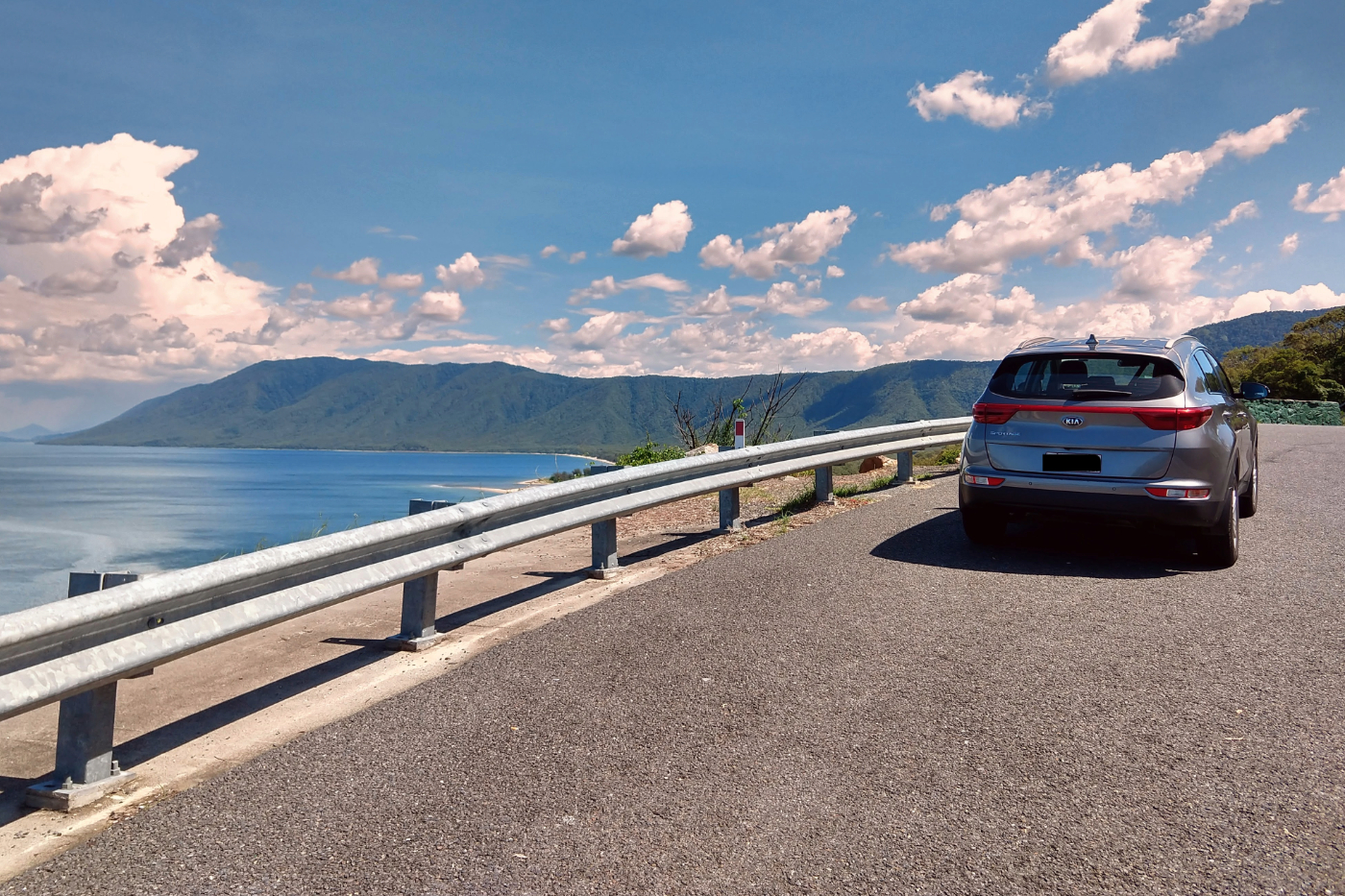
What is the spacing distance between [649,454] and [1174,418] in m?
11.0

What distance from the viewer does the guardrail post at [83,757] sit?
3.09 meters

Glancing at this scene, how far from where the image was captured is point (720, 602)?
5.63 m

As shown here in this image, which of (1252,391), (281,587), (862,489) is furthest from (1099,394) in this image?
(281,587)

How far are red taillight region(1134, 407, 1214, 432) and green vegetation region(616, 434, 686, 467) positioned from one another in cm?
984

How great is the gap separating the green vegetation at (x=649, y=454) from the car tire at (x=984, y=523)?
862 cm

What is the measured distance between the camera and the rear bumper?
621cm

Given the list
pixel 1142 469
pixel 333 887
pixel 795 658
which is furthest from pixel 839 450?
pixel 333 887

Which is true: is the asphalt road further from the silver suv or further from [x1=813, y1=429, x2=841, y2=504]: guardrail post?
[x1=813, y1=429, x2=841, y2=504]: guardrail post

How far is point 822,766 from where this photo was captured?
10.5 feet

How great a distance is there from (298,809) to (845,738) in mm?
2024

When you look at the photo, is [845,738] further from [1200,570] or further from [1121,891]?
[1200,570]

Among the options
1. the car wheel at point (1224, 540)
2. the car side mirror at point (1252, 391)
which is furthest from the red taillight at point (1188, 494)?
the car side mirror at point (1252, 391)

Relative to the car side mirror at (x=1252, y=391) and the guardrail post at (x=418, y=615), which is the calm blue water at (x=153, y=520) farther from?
the car side mirror at (x=1252, y=391)

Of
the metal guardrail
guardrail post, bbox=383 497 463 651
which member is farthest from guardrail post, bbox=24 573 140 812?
guardrail post, bbox=383 497 463 651
